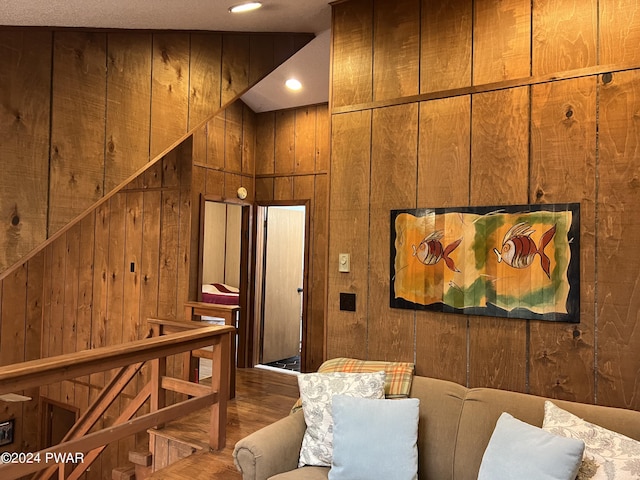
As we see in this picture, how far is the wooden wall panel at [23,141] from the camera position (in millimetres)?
1971

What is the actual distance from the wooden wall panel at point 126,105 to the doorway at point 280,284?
9.65 feet

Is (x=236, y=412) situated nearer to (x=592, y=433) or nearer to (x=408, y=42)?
(x=592, y=433)

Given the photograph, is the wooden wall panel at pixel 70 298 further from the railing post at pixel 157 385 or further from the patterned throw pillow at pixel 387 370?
the patterned throw pillow at pixel 387 370

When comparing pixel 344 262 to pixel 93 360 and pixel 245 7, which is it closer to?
pixel 93 360

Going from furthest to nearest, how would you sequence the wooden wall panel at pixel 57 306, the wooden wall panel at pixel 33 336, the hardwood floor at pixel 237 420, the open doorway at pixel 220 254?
the open doorway at pixel 220 254, the wooden wall panel at pixel 57 306, the wooden wall panel at pixel 33 336, the hardwood floor at pixel 237 420

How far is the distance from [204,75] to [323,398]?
2.04 metres

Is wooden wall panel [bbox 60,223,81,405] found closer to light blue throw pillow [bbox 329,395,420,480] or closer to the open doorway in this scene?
the open doorway

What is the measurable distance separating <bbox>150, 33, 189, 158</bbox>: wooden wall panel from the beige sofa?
5.43 feet

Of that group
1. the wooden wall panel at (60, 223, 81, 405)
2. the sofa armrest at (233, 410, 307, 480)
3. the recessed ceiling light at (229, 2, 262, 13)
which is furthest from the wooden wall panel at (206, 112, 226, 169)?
the sofa armrest at (233, 410, 307, 480)

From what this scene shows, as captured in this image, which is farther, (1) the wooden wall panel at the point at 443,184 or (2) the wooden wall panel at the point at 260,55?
(2) the wooden wall panel at the point at 260,55

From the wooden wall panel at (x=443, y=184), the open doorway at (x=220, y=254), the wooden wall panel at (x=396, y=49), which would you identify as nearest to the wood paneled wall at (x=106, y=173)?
the wooden wall panel at (x=396, y=49)

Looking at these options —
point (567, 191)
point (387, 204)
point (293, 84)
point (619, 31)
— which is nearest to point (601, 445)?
point (567, 191)

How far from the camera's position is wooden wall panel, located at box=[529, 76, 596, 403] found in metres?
2.19

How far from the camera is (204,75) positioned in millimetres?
2887
